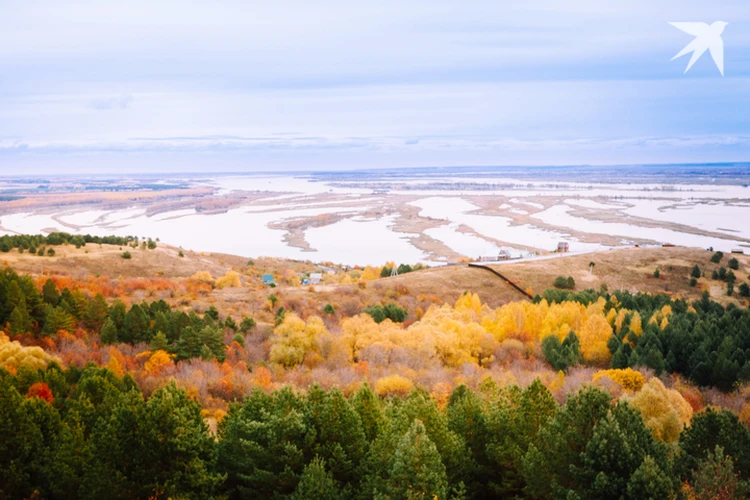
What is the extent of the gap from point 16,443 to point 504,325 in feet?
142

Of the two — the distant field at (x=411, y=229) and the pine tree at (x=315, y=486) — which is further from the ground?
the pine tree at (x=315, y=486)

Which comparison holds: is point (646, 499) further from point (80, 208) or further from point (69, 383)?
point (80, 208)

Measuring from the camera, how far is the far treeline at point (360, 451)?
1605 centimetres

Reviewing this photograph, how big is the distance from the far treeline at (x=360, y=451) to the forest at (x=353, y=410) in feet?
0.19

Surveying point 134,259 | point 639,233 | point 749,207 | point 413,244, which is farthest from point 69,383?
point 749,207

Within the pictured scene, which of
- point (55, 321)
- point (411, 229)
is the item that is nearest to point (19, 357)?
point (55, 321)

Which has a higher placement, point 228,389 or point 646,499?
point 646,499

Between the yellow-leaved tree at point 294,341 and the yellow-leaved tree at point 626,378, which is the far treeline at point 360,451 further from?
the yellow-leaved tree at point 294,341

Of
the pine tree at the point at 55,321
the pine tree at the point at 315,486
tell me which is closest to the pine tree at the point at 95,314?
the pine tree at the point at 55,321

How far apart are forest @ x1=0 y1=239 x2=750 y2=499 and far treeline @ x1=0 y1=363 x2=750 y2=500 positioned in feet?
0.19

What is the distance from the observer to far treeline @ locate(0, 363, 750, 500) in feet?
52.6

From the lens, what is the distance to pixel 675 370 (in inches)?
1794

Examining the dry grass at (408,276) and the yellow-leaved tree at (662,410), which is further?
the dry grass at (408,276)

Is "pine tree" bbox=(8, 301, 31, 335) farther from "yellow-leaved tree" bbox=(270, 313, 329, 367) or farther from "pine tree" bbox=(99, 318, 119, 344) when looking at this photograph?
"yellow-leaved tree" bbox=(270, 313, 329, 367)
